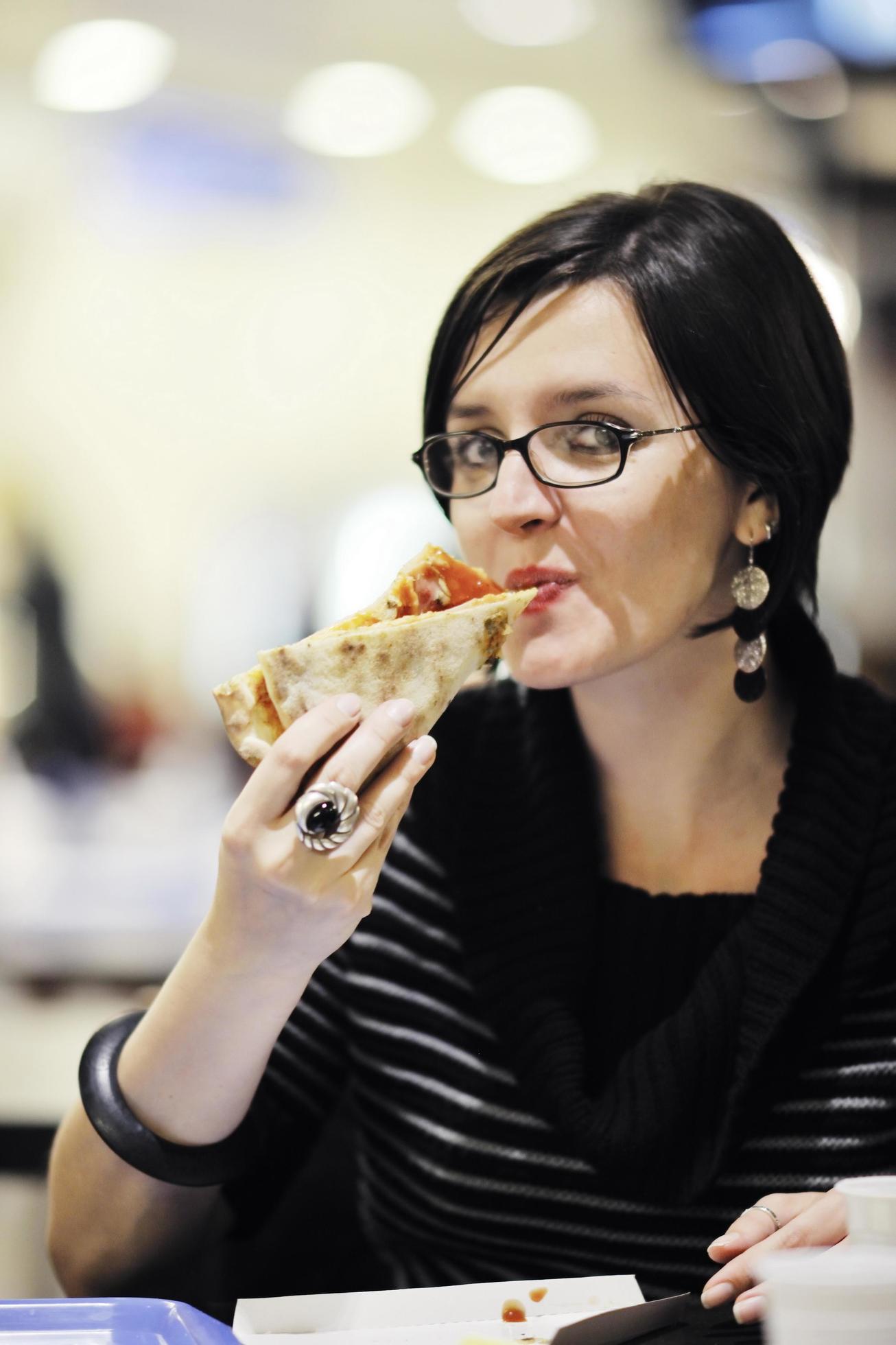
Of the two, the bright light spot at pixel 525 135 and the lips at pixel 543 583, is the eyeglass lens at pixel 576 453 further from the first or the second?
the bright light spot at pixel 525 135

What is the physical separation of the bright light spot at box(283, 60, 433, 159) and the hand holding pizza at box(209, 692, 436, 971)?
5.83 meters

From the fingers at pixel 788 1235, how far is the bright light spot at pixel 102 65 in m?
6.06

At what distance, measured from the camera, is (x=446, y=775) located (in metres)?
1.83

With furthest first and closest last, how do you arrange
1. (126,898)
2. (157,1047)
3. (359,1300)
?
(126,898) → (157,1047) → (359,1300)

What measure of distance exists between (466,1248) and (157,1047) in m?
0.52

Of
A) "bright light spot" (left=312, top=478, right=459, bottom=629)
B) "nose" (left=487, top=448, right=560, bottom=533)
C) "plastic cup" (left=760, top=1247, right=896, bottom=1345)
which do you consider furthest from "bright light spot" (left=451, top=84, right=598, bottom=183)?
"plastic cup" (left=760, top=1247, right=896, bottom=1345)

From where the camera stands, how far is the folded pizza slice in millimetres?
1281

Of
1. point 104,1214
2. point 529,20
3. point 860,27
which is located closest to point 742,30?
point 860,27

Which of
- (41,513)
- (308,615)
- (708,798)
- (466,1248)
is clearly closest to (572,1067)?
(466,1248)

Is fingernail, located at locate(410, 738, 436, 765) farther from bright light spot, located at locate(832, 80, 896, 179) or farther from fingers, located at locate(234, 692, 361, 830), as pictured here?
bright light spot, located at locate(832, 80, 896, 179)

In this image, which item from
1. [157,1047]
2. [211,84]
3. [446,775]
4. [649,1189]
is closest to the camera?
[157,1047]

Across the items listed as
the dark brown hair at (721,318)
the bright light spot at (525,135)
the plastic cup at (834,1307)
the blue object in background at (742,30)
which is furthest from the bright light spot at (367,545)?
the plastic cup at (834,1307)

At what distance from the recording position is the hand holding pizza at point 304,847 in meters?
1.13

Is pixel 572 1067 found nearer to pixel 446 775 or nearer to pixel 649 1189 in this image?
pixel 649 1189
